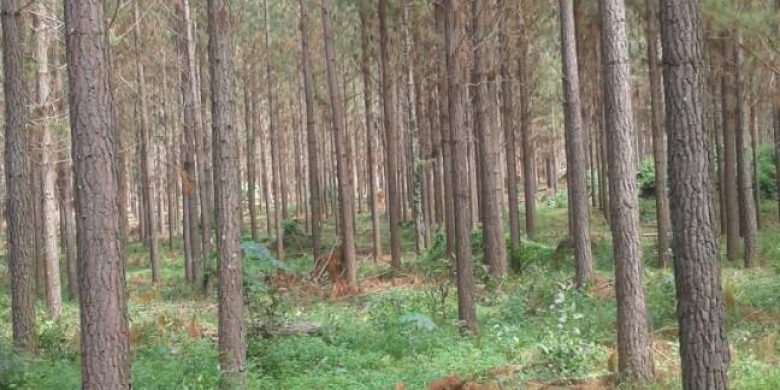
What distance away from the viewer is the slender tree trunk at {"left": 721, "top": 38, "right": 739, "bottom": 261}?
17547 mm

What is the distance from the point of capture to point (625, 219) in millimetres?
8289

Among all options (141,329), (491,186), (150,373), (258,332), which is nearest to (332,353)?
(258,332)

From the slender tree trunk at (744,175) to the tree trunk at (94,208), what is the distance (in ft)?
48.0

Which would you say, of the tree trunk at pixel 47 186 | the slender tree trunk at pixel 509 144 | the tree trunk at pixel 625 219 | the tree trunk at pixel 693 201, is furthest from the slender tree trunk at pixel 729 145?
the tree trunk at pixel 47 186

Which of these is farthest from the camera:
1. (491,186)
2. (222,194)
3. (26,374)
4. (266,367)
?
(491,186)

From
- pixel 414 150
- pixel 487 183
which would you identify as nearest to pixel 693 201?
pixel 487 183

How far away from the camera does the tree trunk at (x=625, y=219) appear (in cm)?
827

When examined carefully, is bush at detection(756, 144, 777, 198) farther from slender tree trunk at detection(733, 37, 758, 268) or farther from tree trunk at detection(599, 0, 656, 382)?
tree trunk at detection(599, 0, 656, 382)

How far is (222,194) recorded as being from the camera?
28.2 feet

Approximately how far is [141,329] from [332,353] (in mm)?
3983

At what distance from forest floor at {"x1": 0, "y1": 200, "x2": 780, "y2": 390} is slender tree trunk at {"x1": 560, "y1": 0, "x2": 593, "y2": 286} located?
76 cm

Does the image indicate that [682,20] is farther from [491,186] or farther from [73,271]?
[73,271]

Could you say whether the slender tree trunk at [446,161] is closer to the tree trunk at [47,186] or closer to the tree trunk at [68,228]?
the tree trunk at [47,186]

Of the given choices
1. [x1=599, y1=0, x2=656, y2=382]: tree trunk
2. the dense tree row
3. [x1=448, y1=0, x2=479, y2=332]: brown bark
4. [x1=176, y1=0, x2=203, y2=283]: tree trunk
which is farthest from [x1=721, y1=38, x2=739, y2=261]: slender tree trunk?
[x1=176, y1=0, x2=203, y2=283]: tree trunk
